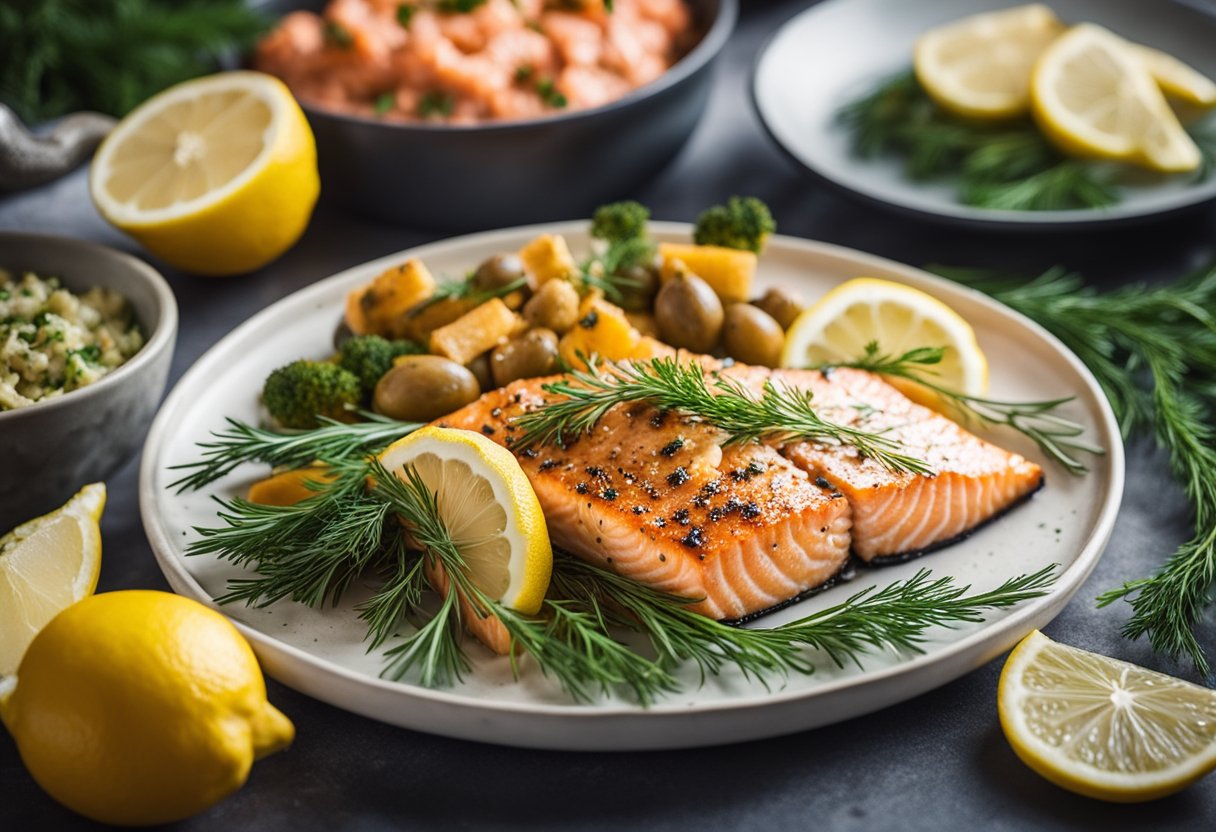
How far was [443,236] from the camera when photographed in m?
3.69

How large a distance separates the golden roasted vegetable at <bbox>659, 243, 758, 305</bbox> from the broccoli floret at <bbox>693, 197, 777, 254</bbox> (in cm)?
7

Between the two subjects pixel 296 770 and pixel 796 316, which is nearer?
pixel 296 770

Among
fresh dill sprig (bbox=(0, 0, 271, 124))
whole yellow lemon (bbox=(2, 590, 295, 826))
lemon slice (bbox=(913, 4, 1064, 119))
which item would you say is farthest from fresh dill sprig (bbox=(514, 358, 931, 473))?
fresh dill sprig (bbox=(0, 0, 271, 124))

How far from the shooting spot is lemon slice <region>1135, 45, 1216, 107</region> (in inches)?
149

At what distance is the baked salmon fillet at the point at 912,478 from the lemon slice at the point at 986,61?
66.9 inches

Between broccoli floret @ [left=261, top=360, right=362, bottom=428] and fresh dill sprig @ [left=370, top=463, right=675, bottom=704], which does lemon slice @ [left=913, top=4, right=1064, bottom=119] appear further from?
fresh dill sprig @ [left=370, top=463, right=675, bottom=704]

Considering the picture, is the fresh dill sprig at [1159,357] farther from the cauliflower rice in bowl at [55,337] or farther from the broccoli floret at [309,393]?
the cauliflower rice in bowl at [55,337]

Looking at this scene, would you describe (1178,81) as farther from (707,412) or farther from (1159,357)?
(707,412)

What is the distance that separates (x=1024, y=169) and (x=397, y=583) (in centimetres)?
251

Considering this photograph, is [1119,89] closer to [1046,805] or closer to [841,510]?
[841,510]

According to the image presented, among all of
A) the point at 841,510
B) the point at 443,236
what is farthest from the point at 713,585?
the point at 443,236

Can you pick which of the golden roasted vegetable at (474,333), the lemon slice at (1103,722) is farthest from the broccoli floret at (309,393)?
the lemon slice at (1103,722)

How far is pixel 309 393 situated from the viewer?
2.62 metres

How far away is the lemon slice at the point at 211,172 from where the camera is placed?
3.16 m
